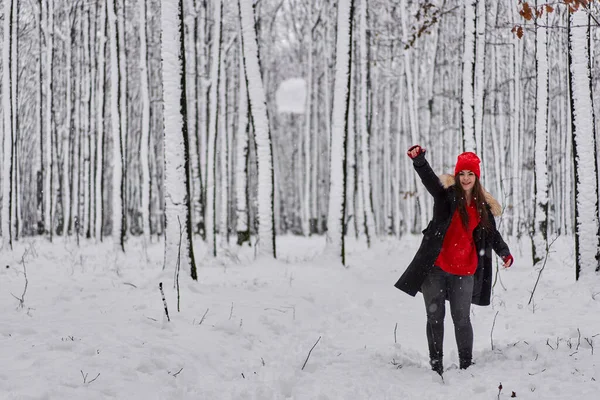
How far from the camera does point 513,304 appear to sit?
6465 mm

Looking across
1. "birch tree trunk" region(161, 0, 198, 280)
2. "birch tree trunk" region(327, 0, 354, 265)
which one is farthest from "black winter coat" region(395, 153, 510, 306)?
"birch tree trunk" region(327, 0, 354, 265)

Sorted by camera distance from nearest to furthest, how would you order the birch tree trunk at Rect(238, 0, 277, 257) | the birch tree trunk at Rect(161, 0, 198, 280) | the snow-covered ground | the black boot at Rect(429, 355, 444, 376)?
the snow-covered ground
the black boot at Rect(429, 355, 444, 376)
the birch tree trunk at Rect(161, 0, 198, 280)
the birch tree trunk at Rect(238, 0, 277, 257)

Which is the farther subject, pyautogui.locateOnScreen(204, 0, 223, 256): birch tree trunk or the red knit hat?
pyautogui.locateOnScreen(204, 0, 223, 256): birch tree trunk

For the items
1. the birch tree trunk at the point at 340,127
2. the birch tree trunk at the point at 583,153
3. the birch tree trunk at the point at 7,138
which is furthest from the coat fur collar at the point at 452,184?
the birch tree trunk at the point at 7,138

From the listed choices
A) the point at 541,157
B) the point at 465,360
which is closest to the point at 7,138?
the point at 465,360

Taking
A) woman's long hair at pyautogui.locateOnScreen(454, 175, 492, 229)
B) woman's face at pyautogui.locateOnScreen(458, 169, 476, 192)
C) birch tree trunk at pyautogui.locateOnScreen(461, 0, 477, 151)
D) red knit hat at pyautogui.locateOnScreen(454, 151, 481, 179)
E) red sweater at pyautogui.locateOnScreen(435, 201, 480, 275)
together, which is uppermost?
birch tree trunk at pyautogui.locateOnScreen(461, 0, 477, 151)

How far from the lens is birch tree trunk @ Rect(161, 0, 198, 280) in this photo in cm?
649

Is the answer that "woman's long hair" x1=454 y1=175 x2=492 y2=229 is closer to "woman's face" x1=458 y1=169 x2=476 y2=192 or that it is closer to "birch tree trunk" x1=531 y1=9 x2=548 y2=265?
"woman's face" x1=458 y1=169 x2=476 y2=192

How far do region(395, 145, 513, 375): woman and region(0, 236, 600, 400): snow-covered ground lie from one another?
0.43 meters

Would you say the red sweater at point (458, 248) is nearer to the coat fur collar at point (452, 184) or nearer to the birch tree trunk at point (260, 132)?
the coat fur collar at point (452, 184)

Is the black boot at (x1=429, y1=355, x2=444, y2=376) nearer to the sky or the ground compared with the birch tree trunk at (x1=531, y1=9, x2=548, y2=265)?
nearer to the ground

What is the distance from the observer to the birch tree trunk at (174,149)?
6492 millimetres

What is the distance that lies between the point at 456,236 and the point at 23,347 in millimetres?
3496

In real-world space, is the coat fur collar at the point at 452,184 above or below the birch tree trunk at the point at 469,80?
below
